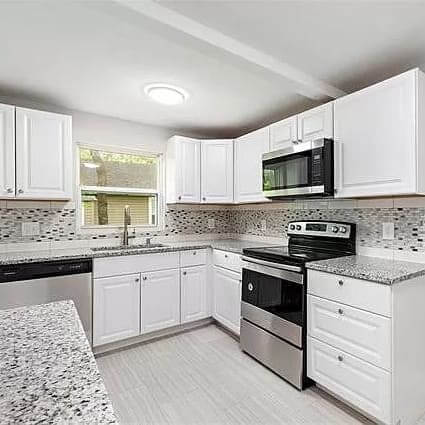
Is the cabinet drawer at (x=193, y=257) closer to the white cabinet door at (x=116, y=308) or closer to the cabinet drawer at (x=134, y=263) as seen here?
the cabinet drawer at (x=134, y=263)

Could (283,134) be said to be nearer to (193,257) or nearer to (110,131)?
(193,257)

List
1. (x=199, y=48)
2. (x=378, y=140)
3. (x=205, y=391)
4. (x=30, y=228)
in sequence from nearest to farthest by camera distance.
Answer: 1. (x=199, y=48)
2. (x=378, y=140)
3. (x=205, y=391)
4. (x=30, y=228)

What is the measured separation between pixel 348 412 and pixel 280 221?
5.84 feet

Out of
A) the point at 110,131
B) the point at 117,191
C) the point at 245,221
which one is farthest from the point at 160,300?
the point at 110,131

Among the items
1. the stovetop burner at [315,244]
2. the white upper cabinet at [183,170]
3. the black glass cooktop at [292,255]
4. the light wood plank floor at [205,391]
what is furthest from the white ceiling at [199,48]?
the light wood plank floor at [205,391]

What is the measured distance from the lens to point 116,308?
2527 mm

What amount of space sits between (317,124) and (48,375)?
91.3 inches

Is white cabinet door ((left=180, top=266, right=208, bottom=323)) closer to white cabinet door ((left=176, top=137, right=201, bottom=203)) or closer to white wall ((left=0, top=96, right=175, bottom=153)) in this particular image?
white cabinet door ((left=176, top=137, right=201, bottom=203))

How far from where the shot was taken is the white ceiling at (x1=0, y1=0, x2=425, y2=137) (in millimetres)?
1460

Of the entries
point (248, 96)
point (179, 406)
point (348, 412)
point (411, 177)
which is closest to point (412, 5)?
point (411, 177)

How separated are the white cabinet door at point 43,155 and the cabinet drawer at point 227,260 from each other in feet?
5.04

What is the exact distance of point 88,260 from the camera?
2.40 meters

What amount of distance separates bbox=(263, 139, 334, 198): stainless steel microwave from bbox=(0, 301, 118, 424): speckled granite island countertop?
72.1 inches

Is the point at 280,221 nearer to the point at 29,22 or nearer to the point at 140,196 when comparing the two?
the point at 140,196
